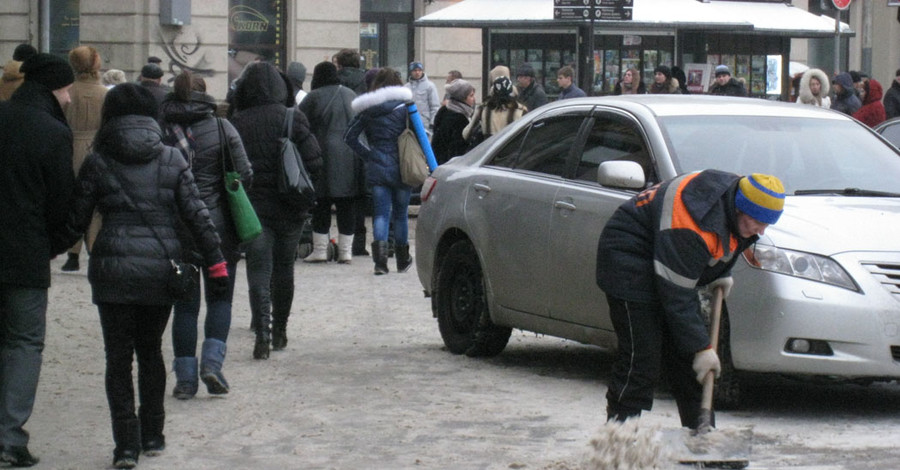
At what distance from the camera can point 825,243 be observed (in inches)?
327

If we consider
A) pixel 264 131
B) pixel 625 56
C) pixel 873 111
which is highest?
pixel 625 56

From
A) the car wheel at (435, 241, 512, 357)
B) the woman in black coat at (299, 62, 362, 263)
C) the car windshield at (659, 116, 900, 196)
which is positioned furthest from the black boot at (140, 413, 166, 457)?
the woman in black coat at (299, 62, 362, 263)

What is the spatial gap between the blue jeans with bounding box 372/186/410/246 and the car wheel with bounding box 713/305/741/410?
7070 millimetres

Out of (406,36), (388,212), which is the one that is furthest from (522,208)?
(406,36)

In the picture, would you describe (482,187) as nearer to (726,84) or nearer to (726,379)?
(726,379)

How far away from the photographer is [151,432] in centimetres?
761

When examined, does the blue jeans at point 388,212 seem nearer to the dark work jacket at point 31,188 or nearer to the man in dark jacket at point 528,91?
the man in dark jacket at point 528,91

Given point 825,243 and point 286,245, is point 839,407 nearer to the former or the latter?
point 825,243

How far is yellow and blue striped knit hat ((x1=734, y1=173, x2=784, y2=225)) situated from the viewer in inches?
248

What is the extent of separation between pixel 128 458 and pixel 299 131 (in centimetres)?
373

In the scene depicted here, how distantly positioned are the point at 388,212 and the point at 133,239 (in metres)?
8.27

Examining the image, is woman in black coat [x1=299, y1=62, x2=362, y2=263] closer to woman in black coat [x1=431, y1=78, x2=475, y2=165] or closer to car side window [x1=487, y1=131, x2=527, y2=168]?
woman in black coat [x1=431, y1=78, x2=475, y2=165]

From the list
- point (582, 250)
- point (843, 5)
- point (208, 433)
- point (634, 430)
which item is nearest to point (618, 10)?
point (843, 5)

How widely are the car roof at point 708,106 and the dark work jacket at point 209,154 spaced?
2.11m
